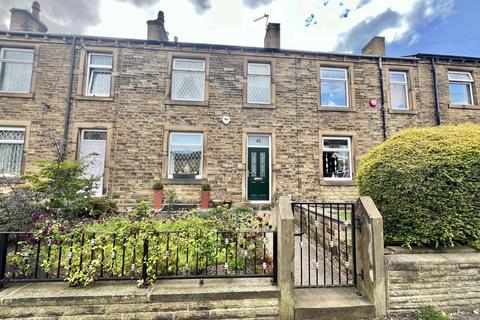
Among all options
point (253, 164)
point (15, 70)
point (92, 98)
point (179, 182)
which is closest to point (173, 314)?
point (179, 182)

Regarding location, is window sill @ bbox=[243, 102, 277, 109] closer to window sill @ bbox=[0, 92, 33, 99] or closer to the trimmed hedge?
the trimmed hedge

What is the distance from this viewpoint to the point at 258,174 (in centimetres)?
973

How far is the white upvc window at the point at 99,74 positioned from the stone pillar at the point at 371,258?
33.6 feet

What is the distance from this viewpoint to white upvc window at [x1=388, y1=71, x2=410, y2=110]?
10852 mm

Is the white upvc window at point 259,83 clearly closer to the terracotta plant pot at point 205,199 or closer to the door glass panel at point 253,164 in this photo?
the door glass panel at point 253,164

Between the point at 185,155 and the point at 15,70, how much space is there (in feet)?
25.0

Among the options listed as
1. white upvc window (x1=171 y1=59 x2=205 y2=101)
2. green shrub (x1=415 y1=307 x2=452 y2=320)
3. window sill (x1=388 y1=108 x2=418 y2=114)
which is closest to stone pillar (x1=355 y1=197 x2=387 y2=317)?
green shrub (x1=415 y1=307 x2=452 y2=320)

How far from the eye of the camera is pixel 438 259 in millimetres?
3303

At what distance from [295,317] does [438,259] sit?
87.8 inches

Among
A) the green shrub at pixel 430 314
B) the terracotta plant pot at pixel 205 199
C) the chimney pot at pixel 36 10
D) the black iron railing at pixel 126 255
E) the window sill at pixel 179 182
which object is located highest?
the chimney pot at pixel 36 10

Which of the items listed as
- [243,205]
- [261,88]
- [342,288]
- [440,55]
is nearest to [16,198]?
[342,288]

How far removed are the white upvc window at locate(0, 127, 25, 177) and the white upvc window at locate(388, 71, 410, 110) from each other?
619 inches

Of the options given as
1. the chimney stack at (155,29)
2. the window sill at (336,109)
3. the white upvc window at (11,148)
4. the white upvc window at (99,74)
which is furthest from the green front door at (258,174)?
the white upvc window at (11,148)

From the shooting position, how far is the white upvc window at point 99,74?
961 cm
